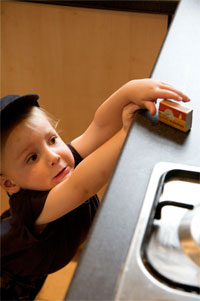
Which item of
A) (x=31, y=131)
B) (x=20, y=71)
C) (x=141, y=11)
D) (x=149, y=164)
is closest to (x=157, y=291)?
(x=149, y=164)

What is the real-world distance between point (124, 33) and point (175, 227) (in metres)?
1.01

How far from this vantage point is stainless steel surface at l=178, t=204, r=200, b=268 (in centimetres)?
40

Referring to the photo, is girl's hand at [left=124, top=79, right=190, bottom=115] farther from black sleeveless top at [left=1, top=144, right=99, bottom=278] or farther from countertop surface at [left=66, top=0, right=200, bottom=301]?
black sleeveless top at [left=1, top=144, right=99, bottom=278]

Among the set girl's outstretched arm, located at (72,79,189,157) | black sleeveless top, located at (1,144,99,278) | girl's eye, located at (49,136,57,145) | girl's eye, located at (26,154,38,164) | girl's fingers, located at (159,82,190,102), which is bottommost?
black sleeveless top, located at (1,144,99,278)

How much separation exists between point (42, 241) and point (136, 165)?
46 cm

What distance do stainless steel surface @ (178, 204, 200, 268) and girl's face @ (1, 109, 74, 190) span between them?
401mm

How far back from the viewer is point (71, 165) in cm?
85

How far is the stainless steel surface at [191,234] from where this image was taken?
1.31ft

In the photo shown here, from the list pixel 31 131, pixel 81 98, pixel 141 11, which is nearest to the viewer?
pixel 31 131

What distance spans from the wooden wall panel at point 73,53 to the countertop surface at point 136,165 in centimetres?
54

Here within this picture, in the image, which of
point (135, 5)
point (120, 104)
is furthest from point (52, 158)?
point (135, 5)

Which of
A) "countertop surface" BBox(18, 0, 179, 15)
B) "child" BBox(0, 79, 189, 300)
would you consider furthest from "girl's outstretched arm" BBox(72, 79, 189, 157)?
"countertop surface" BBox(18, 0, 179, 15)

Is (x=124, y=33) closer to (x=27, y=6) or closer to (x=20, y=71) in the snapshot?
(x=27, y=6)

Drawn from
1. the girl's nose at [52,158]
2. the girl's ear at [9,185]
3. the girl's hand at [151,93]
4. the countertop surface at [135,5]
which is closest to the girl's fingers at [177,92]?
the girl's hand at [151,93]
